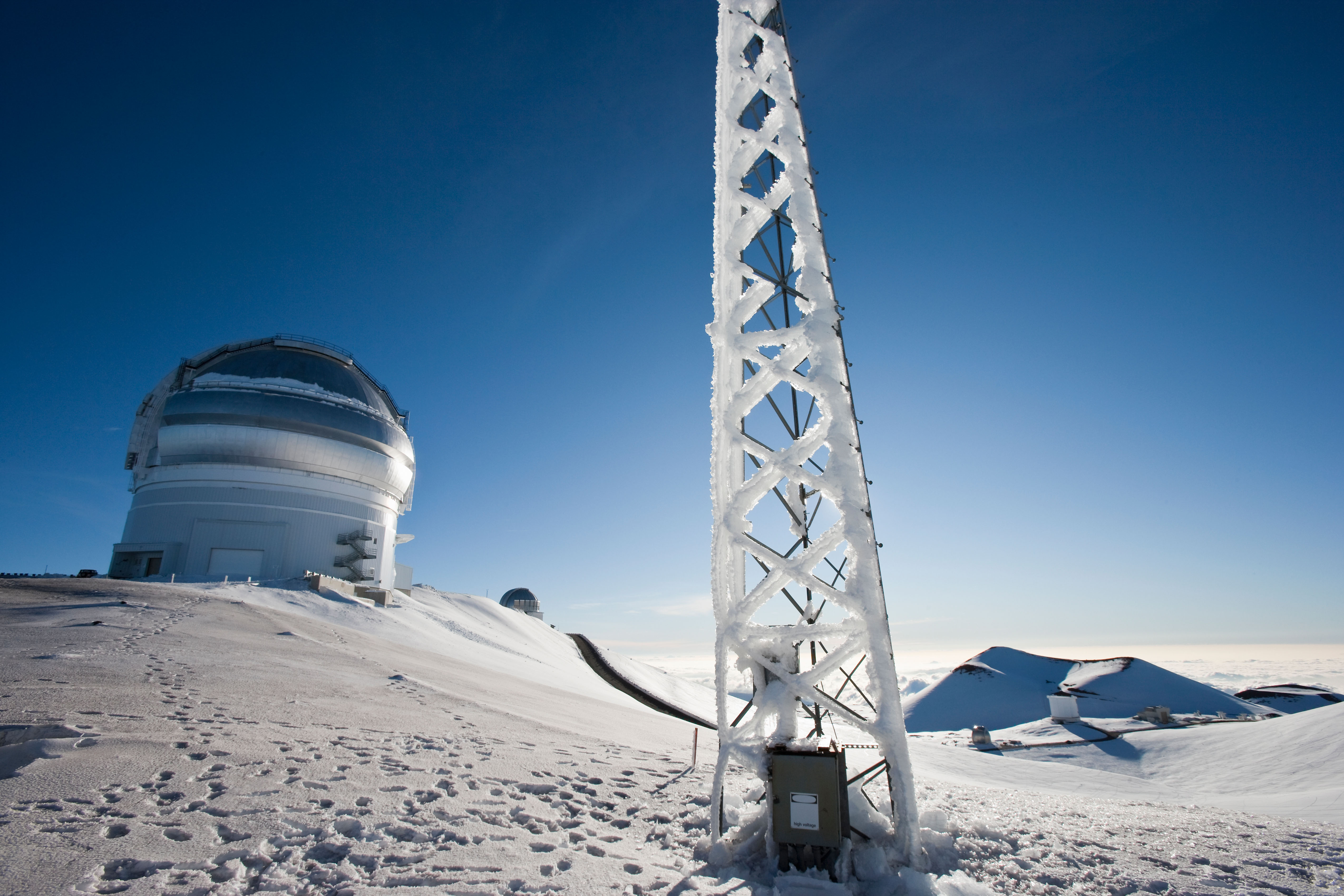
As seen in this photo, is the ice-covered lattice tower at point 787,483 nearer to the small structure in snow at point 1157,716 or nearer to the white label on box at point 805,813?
the white label on box at point 805,813

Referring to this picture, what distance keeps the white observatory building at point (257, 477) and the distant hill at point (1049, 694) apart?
3645cm

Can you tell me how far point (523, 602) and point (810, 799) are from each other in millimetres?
55769

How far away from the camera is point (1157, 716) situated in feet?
81.0

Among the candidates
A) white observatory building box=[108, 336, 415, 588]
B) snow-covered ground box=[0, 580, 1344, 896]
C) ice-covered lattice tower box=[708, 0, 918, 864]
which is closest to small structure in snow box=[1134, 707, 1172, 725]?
snow-covered ground box=[0, 580, 1344, 896]

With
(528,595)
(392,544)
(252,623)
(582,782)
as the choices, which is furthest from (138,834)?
(528,595)

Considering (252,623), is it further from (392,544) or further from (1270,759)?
(1270,759)

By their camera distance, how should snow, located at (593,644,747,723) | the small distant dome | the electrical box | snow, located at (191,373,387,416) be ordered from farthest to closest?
1. the small distant dome
2. snow, located at (191,373,387,416)
3. snow, located at (593,644,747,723)
4. the electrical box

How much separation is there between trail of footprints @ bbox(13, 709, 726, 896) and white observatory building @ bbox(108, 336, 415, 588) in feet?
102

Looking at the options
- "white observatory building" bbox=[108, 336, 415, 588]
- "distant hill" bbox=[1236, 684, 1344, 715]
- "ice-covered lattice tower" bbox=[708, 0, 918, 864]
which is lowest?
"distant hill" bbox=[1236, 684, 1344, 715]

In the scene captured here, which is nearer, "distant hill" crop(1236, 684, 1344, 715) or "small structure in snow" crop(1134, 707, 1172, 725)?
"small structure in snow" crop(1134, 707, 1172, 725)

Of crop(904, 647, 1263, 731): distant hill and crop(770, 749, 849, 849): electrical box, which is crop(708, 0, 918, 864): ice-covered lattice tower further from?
crop(904, 647, 1263, 731): distant hill

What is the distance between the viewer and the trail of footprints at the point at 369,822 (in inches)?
172

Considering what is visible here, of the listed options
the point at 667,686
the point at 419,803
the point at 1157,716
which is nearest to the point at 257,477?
the point at 667,686

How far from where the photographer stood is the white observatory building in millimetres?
33375
